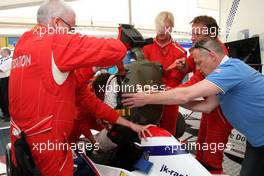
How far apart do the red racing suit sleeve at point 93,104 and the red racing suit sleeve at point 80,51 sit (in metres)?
0.38

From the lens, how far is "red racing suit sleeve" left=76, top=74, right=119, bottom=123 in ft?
6.00

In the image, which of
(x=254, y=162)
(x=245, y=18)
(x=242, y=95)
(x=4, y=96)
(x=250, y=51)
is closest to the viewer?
(x=242, y=95)

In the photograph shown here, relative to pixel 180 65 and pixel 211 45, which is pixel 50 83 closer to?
pixel 211 45

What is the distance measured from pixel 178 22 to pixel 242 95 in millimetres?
5932

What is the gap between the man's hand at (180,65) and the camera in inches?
101

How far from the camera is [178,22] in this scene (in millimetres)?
7586

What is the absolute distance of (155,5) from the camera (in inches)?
270

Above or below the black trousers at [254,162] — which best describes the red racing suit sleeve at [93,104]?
above

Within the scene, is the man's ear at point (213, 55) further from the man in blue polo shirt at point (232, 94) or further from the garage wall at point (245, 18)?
the garage wall at point (245, 18)

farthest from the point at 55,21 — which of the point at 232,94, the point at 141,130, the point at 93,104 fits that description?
the point at 232,94

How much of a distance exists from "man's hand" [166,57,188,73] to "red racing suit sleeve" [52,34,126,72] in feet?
3.64

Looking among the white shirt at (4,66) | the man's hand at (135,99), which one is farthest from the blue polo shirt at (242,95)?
the white shirt at (4,66)

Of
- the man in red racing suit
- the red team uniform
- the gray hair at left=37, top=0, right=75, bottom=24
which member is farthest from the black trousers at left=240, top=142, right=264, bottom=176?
the gray hair at left=37, top=0, right=75, bottom=24

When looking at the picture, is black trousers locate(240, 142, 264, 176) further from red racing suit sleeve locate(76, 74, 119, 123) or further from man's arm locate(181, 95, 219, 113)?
red racing suit sleeve locate(76, 74, 119, 123)
